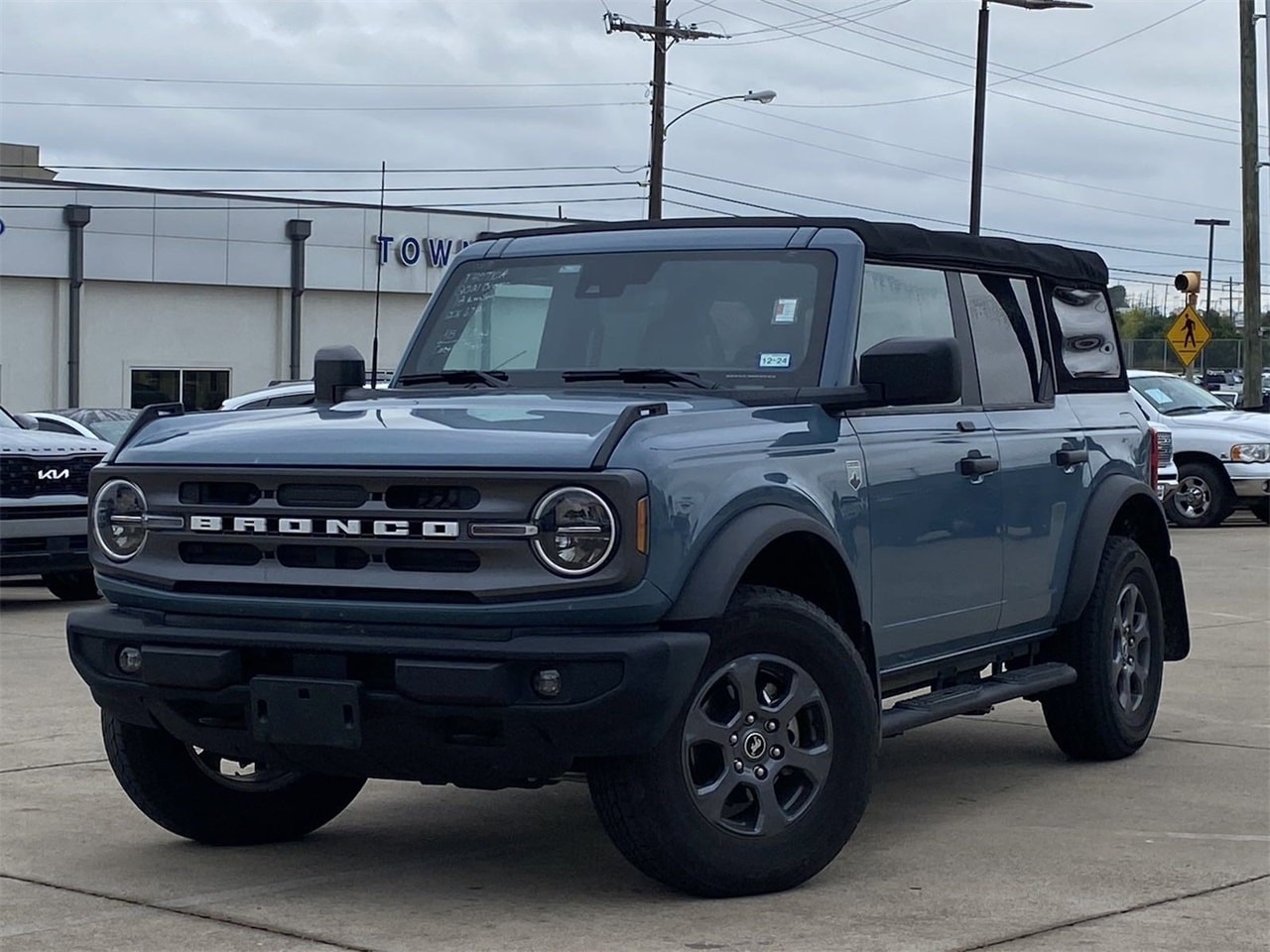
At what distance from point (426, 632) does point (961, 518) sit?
227cm

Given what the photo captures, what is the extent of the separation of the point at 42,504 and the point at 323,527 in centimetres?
884

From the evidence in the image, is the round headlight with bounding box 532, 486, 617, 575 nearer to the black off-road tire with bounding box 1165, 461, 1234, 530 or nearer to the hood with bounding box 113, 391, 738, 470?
the hood with bounding box 113, 391, 738, 470

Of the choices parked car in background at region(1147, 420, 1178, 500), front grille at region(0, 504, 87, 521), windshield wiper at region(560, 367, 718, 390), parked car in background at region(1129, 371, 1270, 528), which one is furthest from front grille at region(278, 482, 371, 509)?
parked car in background at region(1129, 371, 1270, 528)

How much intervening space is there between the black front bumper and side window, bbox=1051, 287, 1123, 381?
347 cm

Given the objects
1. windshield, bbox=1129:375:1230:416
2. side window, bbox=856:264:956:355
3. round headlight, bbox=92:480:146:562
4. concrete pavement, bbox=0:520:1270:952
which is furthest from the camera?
windshield, bbox=1129:375:1230:416

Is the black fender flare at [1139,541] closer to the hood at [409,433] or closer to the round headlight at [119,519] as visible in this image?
the hood at [409,433]

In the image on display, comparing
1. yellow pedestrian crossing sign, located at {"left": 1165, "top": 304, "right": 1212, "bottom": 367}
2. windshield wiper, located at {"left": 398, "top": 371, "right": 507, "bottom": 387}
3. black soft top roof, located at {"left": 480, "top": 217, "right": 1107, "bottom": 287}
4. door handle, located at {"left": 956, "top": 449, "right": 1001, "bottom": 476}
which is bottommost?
door handle, located at {"left": 956, "top": 449, "right": 1001, "bottom": 476}

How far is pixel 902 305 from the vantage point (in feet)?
23.0

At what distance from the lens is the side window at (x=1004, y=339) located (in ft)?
24.6

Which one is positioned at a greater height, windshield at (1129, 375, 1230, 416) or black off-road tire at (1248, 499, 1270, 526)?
windshield at (1129, 375, 1230, 416)

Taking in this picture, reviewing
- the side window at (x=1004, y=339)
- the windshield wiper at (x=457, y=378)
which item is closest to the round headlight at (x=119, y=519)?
the windshield wiper at (x=457, y=378)

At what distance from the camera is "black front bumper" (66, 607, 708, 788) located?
16.7 feet

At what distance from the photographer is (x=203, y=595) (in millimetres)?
5566

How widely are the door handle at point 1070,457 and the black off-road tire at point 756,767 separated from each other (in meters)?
2.08
